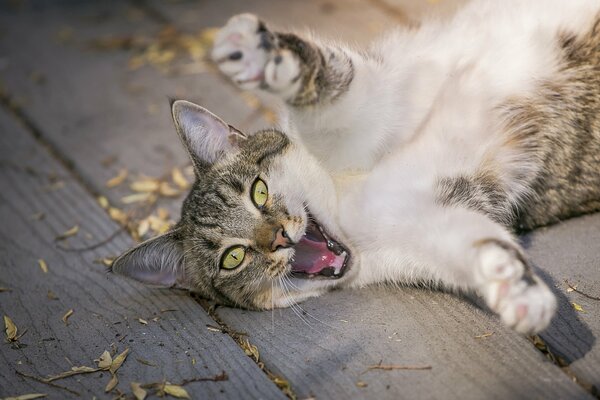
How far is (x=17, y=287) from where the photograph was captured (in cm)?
298

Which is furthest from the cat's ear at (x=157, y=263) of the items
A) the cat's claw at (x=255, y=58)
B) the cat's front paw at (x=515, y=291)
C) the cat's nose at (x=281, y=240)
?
the cat's front paw at (x=515, y=291)

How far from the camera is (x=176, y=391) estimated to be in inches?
89.6

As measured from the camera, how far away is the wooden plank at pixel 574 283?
2.21 meters

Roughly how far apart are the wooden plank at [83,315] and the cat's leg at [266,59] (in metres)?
0.92

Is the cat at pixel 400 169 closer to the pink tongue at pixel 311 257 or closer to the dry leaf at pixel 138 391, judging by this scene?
the pink tongue at pixel 311 257

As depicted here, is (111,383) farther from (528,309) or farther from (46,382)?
(528,309)

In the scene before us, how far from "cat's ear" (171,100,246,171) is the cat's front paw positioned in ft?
3.95

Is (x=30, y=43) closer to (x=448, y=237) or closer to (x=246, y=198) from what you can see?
(x=246, y=198)

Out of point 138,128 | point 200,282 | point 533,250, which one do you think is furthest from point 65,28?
point 533,250

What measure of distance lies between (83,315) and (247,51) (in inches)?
50.0

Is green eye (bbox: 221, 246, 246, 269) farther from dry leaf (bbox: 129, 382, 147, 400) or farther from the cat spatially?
dry leaf (bbox: 129, 382, 147, 400)

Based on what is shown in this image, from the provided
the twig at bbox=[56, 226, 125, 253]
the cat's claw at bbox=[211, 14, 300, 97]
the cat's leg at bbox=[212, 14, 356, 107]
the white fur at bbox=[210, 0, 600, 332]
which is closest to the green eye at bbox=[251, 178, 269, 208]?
the white fur at bbox=[210, 0, 600, 332]

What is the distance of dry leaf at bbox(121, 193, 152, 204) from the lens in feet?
11.4

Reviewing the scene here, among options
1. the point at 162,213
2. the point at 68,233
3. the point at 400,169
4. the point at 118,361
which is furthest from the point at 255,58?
the point at 68,233
